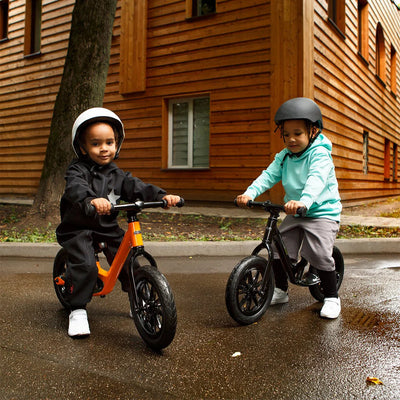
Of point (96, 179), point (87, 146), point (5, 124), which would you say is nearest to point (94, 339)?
point (96, 179)

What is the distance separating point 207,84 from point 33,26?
7181mm

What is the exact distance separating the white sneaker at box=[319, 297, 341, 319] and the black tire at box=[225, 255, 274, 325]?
40cm

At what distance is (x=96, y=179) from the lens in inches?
116

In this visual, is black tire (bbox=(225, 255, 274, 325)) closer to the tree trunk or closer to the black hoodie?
the black hoodie

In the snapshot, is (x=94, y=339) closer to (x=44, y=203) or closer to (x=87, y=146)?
(x=87, y=146)

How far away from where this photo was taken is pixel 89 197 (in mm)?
2660

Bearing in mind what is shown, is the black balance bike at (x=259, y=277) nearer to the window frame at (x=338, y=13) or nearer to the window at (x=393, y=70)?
the window frame at (x=338, y=13)

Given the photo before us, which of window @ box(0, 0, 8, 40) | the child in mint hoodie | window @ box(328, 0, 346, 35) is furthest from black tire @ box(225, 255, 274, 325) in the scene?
window @ box(0, 0, 8, 40)

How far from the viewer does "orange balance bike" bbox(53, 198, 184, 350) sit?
2385 millimetres

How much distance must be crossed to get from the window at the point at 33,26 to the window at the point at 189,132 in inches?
231

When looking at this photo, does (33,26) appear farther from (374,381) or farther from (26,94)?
(374,381)


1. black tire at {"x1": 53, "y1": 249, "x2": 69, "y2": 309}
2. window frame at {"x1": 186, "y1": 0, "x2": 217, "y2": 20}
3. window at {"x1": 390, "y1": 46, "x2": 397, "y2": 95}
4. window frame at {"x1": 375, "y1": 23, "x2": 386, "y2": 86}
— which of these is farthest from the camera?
window at {"x1": 390, "y1": 46, "x2": 397, "y2": 95}

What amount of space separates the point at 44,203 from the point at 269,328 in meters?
5.07

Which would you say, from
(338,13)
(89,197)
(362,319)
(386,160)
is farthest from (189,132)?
(386,160)
